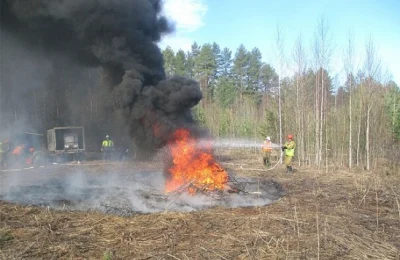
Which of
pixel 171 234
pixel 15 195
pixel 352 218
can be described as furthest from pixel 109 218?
pixel 352 218

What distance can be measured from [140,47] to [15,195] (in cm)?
652

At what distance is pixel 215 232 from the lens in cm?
697

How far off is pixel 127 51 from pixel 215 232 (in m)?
6.28

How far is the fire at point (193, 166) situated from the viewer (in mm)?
10219

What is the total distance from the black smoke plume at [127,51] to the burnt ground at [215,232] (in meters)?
3.07

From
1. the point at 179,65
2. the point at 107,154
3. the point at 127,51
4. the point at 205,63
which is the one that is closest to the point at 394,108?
the point at 127,51

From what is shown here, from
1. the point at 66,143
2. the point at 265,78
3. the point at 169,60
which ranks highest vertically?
the point at 169,60

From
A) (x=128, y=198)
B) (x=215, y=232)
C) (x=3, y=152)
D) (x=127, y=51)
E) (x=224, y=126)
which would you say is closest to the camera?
(x=215, y=232)

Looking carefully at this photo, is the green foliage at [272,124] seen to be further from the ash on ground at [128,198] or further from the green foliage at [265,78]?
the green foliage at [265,78]

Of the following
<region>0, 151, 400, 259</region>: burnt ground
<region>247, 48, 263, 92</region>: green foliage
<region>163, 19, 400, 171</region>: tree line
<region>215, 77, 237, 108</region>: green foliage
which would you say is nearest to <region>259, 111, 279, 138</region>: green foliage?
<region>163, 19, 400, 171</region>: tree line

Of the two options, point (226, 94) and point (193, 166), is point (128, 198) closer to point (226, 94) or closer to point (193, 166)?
point (193, 166)

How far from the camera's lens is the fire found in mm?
10219

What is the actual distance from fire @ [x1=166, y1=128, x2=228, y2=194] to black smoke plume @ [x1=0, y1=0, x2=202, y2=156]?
49cm

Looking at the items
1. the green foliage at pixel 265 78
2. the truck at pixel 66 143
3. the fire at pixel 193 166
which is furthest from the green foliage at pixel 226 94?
the fire at pixel 193 166
